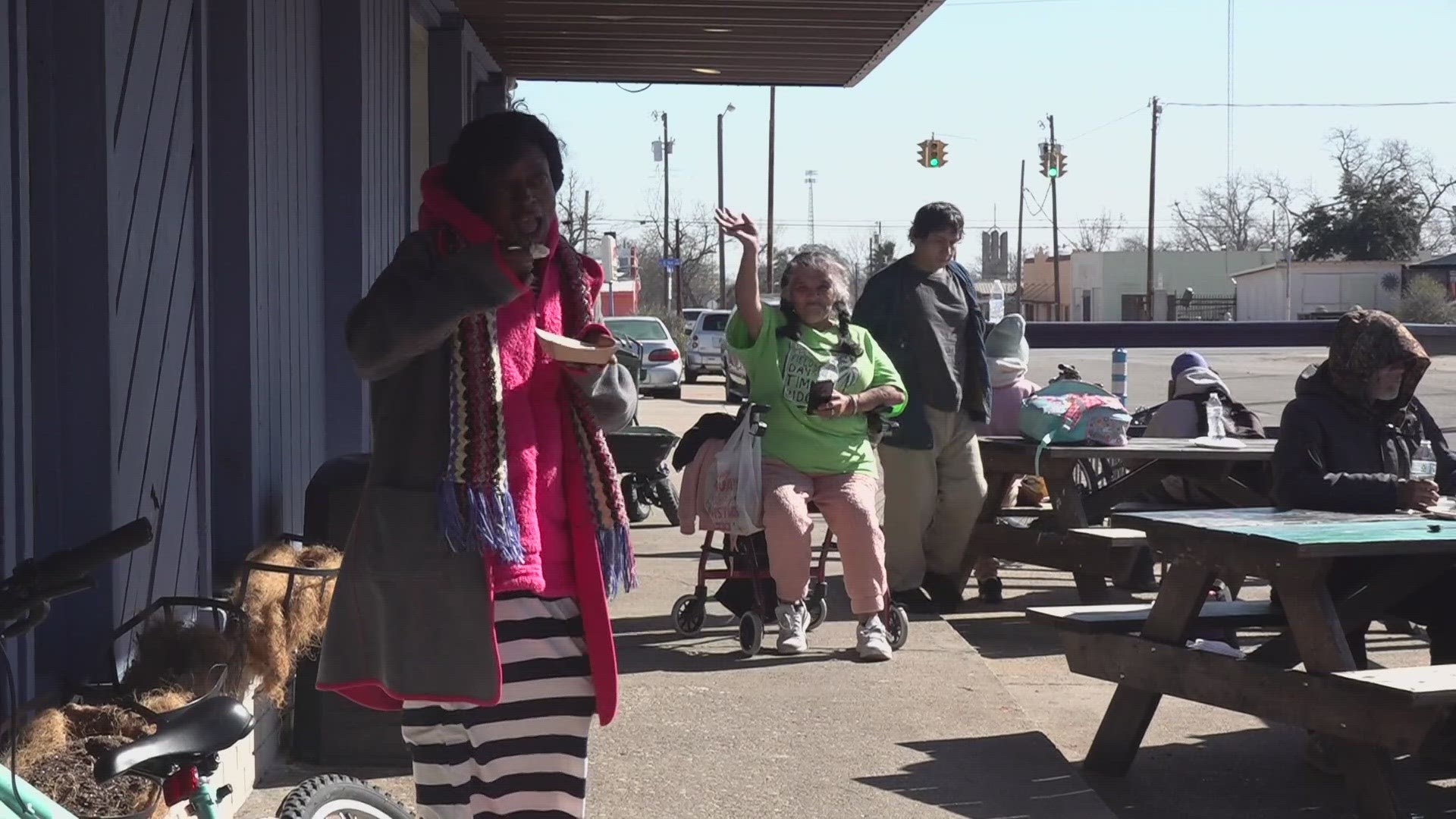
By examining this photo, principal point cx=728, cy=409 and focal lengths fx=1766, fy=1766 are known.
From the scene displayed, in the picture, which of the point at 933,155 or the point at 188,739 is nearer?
the point at 188,739

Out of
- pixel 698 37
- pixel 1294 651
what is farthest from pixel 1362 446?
pixel 698 37

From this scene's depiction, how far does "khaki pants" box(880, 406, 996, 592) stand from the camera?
8.29 m

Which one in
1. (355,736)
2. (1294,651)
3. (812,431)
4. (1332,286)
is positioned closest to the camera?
(355,736)

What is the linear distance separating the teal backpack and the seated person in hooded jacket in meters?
2.25

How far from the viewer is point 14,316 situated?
387 cm

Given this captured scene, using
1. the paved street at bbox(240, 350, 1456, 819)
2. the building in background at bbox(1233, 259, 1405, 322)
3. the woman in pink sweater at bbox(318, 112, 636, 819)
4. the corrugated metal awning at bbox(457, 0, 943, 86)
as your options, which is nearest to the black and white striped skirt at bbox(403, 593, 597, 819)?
the woman in pink sweater at bbox(318, 112, 636, 819)

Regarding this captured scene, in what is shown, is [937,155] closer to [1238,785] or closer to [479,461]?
[1238,785]

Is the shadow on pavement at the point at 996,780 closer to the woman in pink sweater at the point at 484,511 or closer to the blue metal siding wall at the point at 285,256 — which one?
the woman in pink sweater at the point at 484,511

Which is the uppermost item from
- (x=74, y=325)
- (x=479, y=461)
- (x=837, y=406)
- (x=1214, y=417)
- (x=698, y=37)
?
(x=698, y=37)

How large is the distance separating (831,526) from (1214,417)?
2525 mm

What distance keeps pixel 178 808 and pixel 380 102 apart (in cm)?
465

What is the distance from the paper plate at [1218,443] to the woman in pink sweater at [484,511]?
5.51m

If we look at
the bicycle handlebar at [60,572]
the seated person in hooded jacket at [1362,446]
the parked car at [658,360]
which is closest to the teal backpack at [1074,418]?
the seated person in hooded jacket at [1362,446]

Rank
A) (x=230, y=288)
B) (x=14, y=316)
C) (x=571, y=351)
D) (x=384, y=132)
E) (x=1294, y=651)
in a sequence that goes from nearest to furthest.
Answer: (x=571, y=351), (x=14, y=316), (x=230, y=288), (x=1294, y=651), (x=384, y=132)
